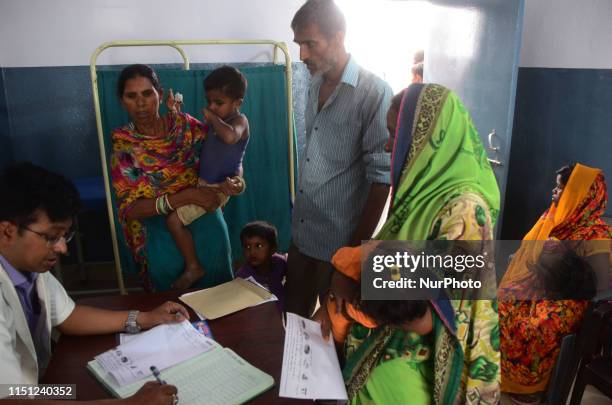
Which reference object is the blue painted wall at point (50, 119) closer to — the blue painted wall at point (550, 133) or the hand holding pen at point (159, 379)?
the blue painted wall at point (550, 133)

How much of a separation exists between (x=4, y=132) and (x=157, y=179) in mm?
1926

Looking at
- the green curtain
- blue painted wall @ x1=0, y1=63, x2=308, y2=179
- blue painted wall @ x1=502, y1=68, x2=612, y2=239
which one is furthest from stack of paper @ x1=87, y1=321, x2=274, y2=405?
blue painted wall @ x1=0, y1=63, x2=308, y2=179

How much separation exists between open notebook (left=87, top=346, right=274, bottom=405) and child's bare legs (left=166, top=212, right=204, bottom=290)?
2.77ft

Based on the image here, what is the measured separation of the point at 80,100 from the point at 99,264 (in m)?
1.25

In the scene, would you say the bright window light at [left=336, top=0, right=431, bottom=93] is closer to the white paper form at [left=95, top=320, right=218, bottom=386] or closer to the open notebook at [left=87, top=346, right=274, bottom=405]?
the white paper form at [left=95, top=320, right=218, bottom=386]

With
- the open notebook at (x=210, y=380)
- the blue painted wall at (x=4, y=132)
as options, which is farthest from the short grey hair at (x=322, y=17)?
the blue painted wall at (x=4, y=132)

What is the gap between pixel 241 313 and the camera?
1.51 meters

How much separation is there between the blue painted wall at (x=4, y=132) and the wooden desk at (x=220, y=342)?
2201 mm

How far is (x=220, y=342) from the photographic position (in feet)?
4.38

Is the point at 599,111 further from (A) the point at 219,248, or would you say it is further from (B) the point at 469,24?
(A) the point at 219,248

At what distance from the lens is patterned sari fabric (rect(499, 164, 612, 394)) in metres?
2.11

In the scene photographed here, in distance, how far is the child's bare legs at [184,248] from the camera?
80.8 inches

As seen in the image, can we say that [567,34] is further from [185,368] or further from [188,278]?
[185,368]

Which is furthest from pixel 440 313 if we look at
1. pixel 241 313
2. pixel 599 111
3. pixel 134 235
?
pixel 599 111
